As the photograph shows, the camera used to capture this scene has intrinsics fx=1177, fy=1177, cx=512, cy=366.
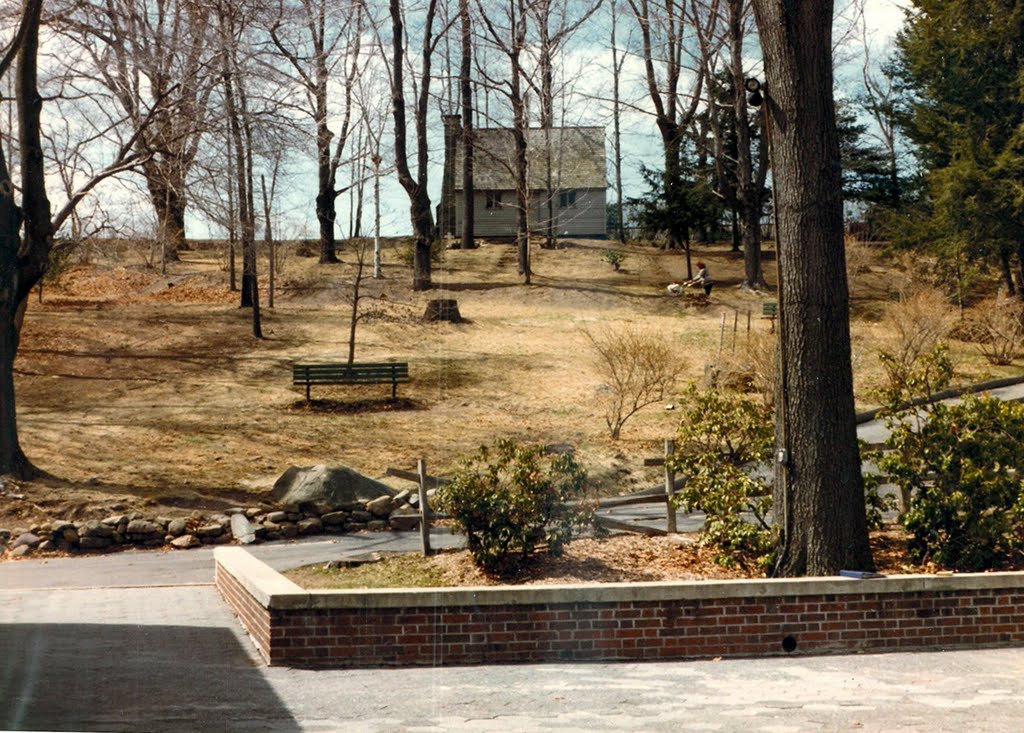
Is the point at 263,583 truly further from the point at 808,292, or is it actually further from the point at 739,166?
the point at 739,166

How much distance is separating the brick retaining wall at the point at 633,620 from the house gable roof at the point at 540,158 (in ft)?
41.2

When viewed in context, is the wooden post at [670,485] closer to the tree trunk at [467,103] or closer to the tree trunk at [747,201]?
the tree trunk at [467,103]

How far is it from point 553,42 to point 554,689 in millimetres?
14513

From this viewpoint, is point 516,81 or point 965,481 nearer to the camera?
point 965,481

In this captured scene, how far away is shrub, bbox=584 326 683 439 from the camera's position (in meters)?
17.5

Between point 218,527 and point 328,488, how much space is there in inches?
50.3

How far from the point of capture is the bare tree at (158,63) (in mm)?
15602

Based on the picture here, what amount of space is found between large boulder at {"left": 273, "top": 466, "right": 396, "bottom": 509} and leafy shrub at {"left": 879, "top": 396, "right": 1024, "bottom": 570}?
6.69 metres

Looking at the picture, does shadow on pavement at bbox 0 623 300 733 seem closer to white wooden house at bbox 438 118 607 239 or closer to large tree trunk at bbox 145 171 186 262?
large tree trunk at bbox 145 171 186 262

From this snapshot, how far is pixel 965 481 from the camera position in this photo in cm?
800

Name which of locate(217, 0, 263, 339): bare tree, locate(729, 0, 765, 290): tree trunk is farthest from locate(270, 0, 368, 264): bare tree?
locate(729, 0, 765, 290): tree trunk

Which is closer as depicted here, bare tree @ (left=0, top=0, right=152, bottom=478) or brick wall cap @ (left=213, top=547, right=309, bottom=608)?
brick wall cap @ (left=213, top=547, right=309, bottom=608)

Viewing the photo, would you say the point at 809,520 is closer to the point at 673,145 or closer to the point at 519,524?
the point at 519,524

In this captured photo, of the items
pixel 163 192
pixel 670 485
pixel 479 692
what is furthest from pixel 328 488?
pixel 163 192
